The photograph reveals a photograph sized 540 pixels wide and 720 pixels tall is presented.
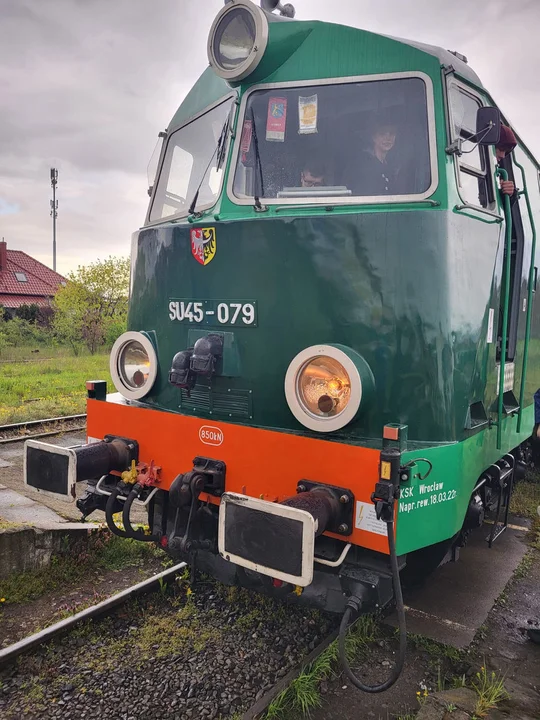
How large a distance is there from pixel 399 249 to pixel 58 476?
7.31 feet

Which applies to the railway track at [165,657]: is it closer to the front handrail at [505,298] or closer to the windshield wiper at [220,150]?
the front handrail at [505,298]

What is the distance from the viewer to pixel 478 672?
315 cm

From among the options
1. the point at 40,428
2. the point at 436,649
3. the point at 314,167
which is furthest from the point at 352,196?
the point at 40,428

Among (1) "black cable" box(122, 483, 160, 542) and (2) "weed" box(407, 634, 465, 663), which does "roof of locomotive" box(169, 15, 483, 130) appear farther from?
(2) "weed" box(407, 634, 465, 663)

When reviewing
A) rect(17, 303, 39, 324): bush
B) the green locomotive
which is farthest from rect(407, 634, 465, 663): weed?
rect(17, 303, 39, 324): bush

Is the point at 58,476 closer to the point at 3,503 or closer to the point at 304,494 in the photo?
the point at 304,494

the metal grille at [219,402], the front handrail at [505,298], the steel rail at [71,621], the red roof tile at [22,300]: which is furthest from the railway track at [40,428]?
the red roof tile at [22,300]

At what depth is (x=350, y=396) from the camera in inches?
105

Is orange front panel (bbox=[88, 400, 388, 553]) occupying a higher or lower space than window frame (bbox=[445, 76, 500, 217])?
lower

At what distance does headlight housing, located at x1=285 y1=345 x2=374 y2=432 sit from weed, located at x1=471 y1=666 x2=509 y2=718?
4.95 ft

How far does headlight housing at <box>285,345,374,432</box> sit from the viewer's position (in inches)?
106

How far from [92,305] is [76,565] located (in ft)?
75.2

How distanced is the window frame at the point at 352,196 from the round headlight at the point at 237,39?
0.51 ft

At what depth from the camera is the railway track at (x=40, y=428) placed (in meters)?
8.88
